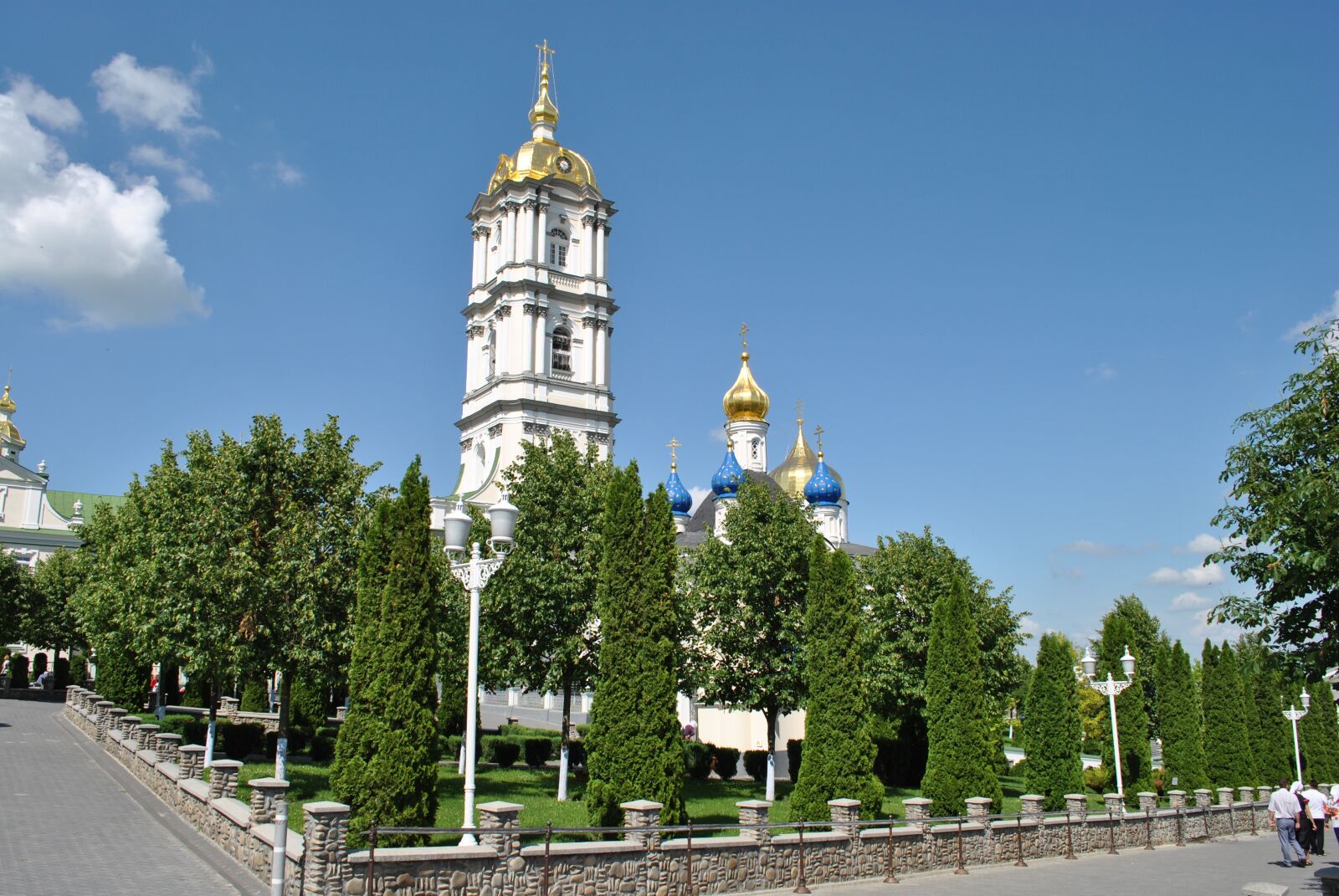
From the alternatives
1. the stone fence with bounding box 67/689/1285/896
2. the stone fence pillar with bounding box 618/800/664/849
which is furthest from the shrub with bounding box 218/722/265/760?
the stone fence pillar with bounding box 618/800/664/849

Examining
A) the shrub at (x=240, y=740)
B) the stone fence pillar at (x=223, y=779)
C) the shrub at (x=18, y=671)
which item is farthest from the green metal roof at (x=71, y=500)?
the stone fence pillar at (x=223, y=779)

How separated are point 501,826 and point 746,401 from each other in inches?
2092

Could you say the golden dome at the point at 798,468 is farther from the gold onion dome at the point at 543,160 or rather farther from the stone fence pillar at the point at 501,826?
the stone fence pillar at the point at 501,826

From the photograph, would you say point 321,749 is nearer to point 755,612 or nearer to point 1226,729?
point 755,612

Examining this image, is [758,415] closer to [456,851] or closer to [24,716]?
[24,716]

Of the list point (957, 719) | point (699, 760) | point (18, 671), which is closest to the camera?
point (957, 719)

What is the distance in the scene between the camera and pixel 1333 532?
40.0 feet

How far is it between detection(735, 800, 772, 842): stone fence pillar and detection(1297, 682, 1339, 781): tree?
33252mm

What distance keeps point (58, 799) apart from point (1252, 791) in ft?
108

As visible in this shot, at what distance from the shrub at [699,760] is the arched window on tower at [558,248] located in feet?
105

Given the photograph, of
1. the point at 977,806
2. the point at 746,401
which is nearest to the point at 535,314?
the point at 746,401

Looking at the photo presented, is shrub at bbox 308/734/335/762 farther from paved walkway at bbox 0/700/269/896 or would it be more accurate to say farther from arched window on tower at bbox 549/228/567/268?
arched window on tower at bbox 549/228/567/268

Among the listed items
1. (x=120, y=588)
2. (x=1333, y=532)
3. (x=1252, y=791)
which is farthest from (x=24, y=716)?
(x=1252, y=791)

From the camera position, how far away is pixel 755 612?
25328 mm
